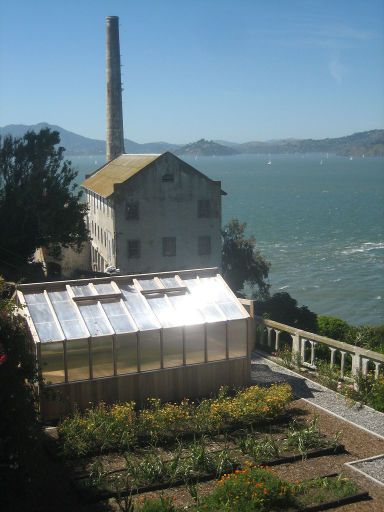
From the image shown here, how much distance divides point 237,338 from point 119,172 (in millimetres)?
27950

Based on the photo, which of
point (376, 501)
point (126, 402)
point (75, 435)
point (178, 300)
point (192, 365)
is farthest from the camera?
point (178, 300)

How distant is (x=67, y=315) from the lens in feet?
57.9

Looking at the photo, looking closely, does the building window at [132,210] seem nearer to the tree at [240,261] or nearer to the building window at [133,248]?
the building window at [133,248]

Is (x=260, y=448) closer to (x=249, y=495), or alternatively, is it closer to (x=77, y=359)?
(x=249, y=495)

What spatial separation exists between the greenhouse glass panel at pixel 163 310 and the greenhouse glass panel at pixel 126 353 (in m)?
1.11

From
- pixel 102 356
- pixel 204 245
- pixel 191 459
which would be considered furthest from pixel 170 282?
pixel 204 245

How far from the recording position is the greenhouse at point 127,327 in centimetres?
1677

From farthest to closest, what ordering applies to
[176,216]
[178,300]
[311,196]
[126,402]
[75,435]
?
[311,196] → [176,216] → [178,300] → [126,402] → [75,435]

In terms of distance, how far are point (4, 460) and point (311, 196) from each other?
160540 millimetres

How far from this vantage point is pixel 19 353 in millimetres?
12180

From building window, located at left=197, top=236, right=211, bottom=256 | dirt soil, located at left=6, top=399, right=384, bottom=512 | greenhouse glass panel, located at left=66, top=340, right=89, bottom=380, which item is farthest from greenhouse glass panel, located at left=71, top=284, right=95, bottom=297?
building window, located at left=197, top=236, right=211, bottom=256

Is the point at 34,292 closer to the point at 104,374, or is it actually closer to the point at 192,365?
the point at 104,374

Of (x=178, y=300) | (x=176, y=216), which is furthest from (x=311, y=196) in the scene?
(x=178, y=300)

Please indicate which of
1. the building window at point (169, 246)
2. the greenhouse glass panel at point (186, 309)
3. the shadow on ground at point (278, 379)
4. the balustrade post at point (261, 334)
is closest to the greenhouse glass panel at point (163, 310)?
the greenhouse glass panel at point (186, 309)
